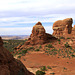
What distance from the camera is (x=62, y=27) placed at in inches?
2132

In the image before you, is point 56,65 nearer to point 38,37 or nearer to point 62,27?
point 38,37

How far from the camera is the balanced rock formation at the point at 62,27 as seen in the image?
5176 cm

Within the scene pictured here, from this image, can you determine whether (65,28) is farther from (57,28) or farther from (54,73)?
(54,73)

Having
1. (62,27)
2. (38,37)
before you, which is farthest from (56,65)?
(62,27)

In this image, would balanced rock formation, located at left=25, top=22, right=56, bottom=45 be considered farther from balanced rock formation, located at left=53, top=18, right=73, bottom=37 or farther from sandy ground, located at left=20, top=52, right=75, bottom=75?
balanced rock formation, located at left=53, top=18, right=73, bottom=37

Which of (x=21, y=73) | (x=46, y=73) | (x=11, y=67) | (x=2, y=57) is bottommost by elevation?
(x=46, y=73)

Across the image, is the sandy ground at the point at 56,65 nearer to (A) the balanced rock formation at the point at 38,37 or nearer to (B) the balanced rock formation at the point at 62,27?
(A) the balanced rock formation at the point at 38,37

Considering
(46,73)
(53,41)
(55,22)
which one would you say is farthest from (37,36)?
(55,22)

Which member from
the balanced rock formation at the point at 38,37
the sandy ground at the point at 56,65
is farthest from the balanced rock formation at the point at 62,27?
the sandy ground at the point at 56,65

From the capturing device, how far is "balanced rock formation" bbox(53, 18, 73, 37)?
51756mm

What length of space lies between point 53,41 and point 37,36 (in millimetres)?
5526

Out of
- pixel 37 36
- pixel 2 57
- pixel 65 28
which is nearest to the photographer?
pixel 2 57

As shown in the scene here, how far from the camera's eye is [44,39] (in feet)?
101

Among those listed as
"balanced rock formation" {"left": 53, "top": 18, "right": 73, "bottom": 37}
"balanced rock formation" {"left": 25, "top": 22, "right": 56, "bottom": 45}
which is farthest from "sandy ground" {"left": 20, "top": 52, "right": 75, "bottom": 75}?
"balanced rock formation" {"left": 53, "top": 18, "right": 73, "bottom": 37}
